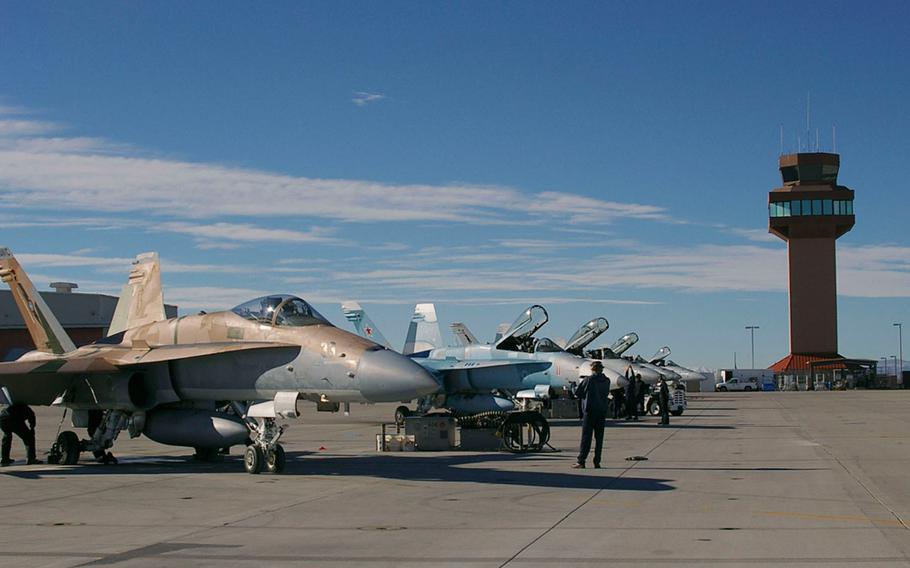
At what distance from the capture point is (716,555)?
7.80 m

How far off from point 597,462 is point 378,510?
5242 millimetres

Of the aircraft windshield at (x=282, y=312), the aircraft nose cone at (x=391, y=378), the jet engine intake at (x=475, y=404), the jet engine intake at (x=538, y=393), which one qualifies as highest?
the aircraft windshield at (x=282, y=312)

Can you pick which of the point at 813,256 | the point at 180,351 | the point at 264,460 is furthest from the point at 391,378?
the point at 813,256

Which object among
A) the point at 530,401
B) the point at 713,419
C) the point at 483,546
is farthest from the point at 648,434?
the point at 483,546

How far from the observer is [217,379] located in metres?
15.4

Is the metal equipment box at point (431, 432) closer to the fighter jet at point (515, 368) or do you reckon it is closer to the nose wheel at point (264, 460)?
the nose wheel at point (264, 460)

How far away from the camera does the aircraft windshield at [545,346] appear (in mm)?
30303

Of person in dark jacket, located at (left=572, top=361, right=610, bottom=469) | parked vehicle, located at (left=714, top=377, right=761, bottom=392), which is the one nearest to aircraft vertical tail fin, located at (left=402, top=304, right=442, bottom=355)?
person in dark jacket, located at (left=572, top=361, right=610, bottom=469)

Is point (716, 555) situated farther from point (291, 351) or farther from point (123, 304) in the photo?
point (123, 304)

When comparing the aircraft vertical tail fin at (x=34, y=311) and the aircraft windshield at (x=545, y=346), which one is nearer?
the aircraft vertical tail fin at (x=34, y=311)

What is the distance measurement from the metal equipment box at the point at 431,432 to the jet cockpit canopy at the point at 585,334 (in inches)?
540

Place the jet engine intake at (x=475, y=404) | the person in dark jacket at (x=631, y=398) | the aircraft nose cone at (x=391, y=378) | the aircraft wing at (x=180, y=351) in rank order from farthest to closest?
the person in dark jacket at (x=631, y=398)
the jet engine intake at (x=475, y=404)
the aircraft wing at (x=180, y=351)
the aircraft nose cone at (x=391, y=378)

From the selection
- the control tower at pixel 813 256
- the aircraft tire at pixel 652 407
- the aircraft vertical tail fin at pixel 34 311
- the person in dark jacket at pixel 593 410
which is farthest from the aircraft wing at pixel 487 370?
the control tower at pixel 813 256

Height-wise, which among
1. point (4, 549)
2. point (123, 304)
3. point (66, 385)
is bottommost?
point (4, 549)
